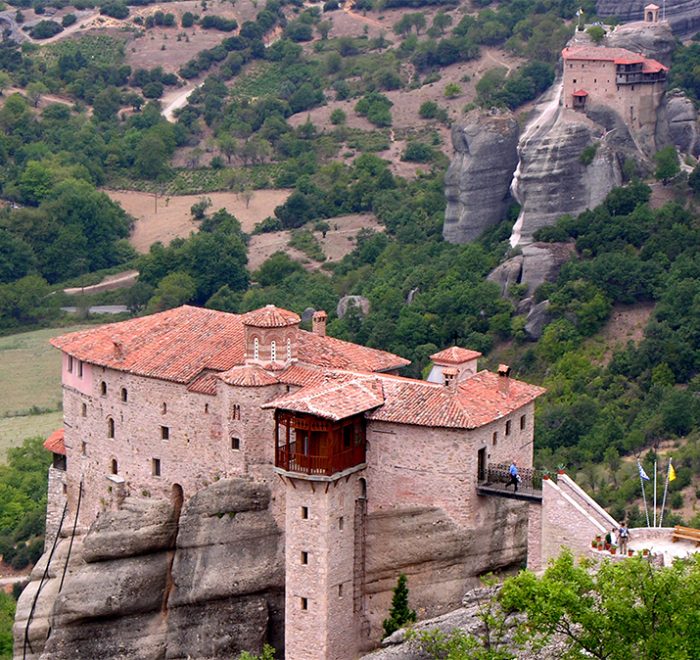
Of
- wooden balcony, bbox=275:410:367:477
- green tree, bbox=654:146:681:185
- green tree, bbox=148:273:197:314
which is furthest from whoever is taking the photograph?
green tree, bbox=148:273:197:314

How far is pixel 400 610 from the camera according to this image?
63.3 metres

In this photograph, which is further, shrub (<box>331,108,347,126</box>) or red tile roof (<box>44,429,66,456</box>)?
shrub (<box>331,108,347,126</box>)

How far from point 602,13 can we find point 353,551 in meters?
73.3

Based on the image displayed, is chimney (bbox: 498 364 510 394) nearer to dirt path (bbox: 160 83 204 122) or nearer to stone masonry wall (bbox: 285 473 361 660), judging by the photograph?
stone masonry wall (bbox: 285 473 361 660)

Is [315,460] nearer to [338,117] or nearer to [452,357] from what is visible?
[452,357]

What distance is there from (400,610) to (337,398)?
5.96 meters

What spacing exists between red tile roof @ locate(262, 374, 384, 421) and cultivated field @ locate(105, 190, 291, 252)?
70.1 meters

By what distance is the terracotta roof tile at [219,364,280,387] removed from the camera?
64825 millimetres

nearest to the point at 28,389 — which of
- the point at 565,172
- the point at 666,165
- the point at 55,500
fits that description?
the point at 565,172

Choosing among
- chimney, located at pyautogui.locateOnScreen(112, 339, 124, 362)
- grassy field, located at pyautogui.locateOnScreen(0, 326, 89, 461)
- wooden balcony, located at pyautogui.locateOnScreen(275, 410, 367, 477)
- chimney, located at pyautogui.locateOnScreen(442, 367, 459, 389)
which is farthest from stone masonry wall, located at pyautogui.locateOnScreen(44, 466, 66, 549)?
grassy field, located at pyautogui.locateOnScreen(0, 326, 89, 461)

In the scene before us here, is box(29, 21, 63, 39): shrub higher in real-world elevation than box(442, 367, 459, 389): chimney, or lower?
lower

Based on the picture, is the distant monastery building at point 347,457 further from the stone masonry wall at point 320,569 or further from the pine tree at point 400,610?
the pine tree at point 400,610

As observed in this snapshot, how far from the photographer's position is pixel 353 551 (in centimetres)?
6328

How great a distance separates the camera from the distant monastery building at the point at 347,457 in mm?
62062
